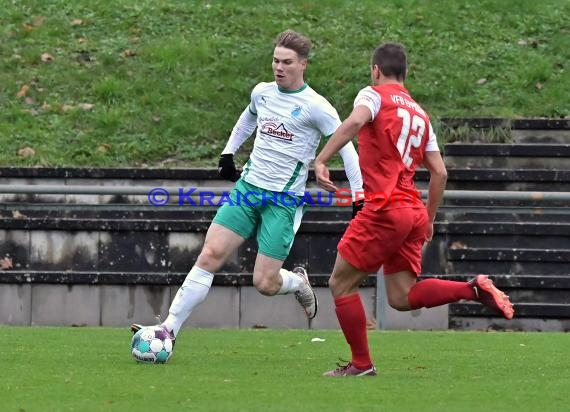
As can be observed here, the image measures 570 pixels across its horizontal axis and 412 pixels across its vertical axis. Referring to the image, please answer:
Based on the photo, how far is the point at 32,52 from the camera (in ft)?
58.3

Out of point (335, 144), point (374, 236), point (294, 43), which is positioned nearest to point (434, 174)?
point (374, 236)

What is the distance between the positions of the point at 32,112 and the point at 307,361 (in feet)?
27.7

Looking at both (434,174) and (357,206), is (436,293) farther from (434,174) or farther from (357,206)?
(357,206)

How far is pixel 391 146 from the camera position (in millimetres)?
7762

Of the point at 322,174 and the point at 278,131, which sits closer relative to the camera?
the point at 322,174

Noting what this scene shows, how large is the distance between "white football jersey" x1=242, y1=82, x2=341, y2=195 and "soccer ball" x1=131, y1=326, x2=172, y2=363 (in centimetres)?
131

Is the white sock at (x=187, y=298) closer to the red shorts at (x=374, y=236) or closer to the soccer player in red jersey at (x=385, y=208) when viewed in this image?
the soccer player in red jersey at (x=385, y=208)

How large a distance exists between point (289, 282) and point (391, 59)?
96.2 inches

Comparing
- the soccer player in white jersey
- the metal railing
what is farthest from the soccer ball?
the metal railing

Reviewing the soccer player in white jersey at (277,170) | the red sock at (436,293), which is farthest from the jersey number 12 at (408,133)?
the soccer player in white jersey at (277,170)

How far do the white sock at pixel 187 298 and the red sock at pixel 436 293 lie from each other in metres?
1.54

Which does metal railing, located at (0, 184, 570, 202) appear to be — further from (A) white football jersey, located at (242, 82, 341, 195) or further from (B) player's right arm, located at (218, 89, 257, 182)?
(A) white football jersey, located at (242, 82, 341, 195)

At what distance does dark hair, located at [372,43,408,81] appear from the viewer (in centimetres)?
780

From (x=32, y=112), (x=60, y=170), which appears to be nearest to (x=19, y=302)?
(x=60, y=170)
